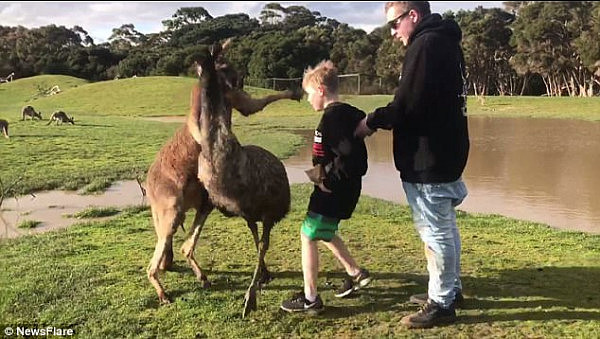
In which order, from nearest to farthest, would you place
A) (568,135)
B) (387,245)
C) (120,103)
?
(387,245) → (568,135) → (120,103)

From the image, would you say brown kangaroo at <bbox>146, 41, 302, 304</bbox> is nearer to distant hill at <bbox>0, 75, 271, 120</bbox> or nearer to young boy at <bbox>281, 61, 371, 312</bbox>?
young boy at <bbox>281, 61, 371, 312</bbox>

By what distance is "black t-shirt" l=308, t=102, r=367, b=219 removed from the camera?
14.0 feet

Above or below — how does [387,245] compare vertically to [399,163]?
below

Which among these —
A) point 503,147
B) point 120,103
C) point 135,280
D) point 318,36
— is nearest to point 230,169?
point 135,280

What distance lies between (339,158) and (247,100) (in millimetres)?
753

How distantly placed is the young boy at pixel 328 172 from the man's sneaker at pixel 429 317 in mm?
636

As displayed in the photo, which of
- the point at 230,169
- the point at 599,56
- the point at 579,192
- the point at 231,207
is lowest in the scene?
the point at 579,192

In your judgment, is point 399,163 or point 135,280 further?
point 135,280

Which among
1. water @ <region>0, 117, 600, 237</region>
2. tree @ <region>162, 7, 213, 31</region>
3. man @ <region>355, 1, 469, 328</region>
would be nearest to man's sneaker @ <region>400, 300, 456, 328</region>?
man @ <region>355, 1, 469, 328</region>

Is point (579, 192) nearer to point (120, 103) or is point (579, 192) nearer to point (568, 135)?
point (568, 135)

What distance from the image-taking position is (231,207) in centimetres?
417

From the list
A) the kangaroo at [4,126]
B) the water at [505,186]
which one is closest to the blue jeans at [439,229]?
the water at [505,186]

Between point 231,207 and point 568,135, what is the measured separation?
17.5 metres

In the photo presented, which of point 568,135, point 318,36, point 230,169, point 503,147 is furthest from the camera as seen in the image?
point 318,36
